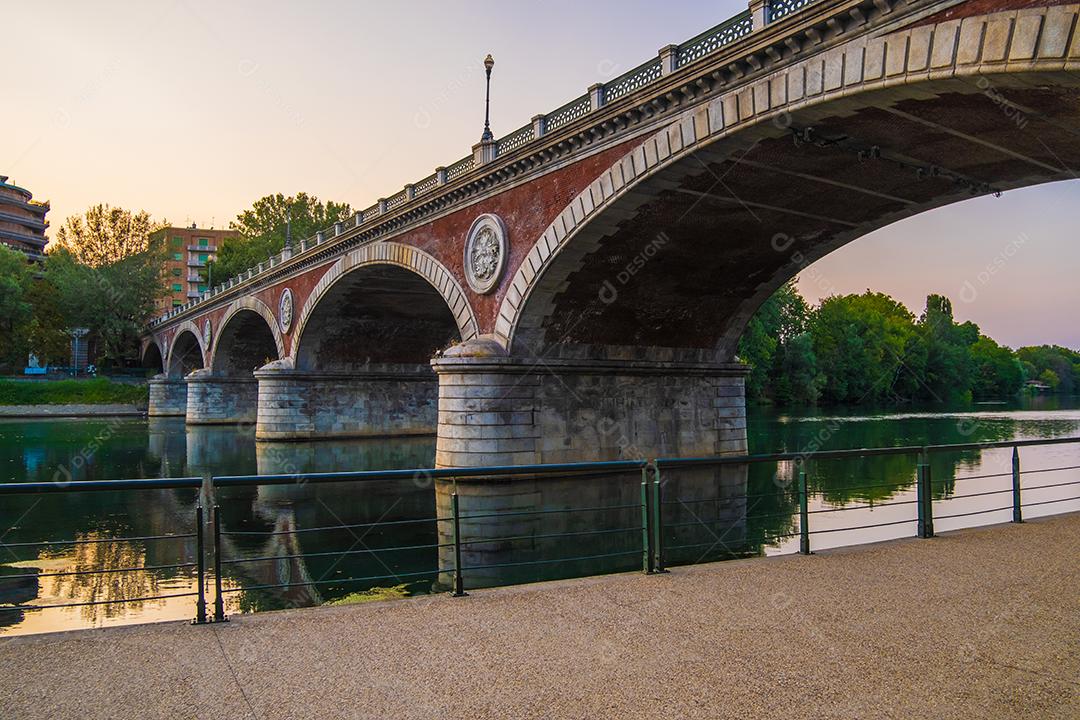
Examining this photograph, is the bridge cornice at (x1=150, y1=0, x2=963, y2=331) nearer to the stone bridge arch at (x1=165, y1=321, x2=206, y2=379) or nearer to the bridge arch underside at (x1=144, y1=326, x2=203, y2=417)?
the bridge arch underside at (x1=144, y1=326, x2=203, y2=417)

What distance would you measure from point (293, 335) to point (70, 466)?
13455 millimetres

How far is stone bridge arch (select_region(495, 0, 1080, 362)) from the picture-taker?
36.6 ft

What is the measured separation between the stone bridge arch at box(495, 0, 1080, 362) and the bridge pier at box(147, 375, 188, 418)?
47073mm

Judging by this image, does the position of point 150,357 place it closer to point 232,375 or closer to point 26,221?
point 26,221

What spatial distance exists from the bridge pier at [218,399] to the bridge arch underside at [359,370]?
1475cm

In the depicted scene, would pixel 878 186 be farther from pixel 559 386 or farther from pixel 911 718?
pixel 911 718

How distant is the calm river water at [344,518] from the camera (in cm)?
1049

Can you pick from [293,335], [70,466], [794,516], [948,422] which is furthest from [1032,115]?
[948,422]

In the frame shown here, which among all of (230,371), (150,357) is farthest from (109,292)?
(230,371)

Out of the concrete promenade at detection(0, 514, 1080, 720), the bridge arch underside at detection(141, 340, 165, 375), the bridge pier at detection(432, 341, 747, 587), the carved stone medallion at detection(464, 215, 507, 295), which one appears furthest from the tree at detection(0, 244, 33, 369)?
the concrete promenade at detection(0, 514, 1080, 720)

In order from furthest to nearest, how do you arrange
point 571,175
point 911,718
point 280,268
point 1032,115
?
point 280,268 < point 571,175 < point 1032,115 < point 911,718

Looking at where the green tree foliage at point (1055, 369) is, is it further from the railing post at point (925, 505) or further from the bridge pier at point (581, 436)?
the railing post at point (925, 505)

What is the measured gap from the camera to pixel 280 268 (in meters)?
40.4

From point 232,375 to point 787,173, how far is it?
146 feet
